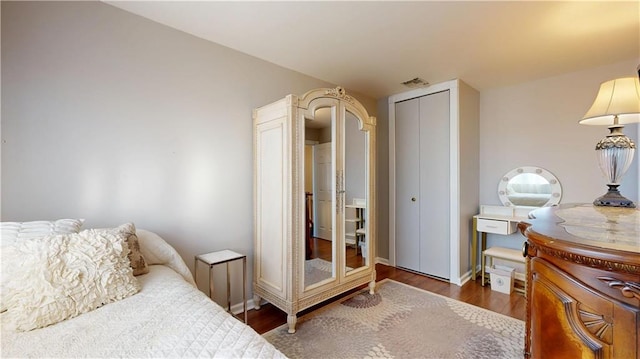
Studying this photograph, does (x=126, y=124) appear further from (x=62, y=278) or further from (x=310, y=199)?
(x=310, y=199)

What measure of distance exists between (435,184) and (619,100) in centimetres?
195

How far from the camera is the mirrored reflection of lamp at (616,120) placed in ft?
4.81

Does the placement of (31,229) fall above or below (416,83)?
below

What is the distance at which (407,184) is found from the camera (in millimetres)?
3633

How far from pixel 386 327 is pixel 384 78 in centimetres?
254

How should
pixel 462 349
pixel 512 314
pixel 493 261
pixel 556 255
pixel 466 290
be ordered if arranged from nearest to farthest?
pixel 556 255, pixel 462 349, pixel 512 314, pixel 466 290, pixel 493 261

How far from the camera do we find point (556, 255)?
0.85 m

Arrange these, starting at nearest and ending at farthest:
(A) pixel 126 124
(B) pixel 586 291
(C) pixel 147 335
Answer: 1. (B) pixel 586 291
2. (C) pixel 147 335
3. (A) pixel 126 124

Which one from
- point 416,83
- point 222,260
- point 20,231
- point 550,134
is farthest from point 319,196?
point 550,134

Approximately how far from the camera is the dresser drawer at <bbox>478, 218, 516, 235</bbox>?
9.87 ft

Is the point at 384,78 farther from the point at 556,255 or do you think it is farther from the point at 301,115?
the point at 556,255

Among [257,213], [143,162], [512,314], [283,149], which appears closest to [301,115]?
[283,149]

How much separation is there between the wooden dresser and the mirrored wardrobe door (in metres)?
1.66

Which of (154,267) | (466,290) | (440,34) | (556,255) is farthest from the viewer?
(466,290)
